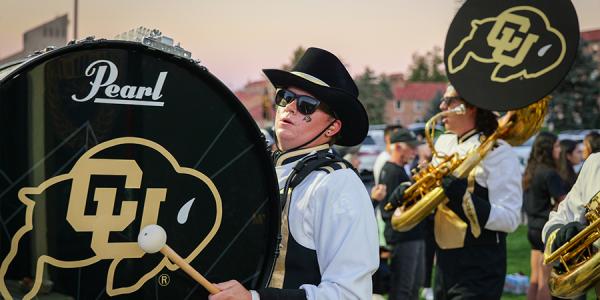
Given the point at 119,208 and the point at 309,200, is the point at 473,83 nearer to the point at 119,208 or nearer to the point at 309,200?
the point at 309,200

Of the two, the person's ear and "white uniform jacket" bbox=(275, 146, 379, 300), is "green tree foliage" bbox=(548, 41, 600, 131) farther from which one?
"white uniform jacket" bbox=(275, 146, 379, 300)

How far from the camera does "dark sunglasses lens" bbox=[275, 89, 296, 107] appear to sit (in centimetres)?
255

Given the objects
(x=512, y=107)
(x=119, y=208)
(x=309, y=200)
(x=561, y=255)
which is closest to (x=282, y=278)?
(x=309, y=200)

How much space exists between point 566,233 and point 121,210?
2139mm

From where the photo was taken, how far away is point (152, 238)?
1.76 meters

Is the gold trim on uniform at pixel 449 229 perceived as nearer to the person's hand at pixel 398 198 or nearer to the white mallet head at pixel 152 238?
the person's hand at pixel 398 198

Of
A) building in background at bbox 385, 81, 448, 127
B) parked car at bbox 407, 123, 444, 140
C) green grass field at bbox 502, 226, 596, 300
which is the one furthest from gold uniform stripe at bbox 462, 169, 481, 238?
building in background at bbox 385, 81, 448, 127

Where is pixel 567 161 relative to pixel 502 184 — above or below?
below

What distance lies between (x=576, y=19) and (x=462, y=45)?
0.77 metres

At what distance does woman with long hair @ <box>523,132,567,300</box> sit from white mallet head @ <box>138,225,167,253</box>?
17.9ft

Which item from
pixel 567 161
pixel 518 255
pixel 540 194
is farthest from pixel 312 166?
pixel 518 255

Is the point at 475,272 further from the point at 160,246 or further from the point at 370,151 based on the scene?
the point at 370,151

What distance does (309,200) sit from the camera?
2.33 metres

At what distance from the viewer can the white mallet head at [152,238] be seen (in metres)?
1.76
